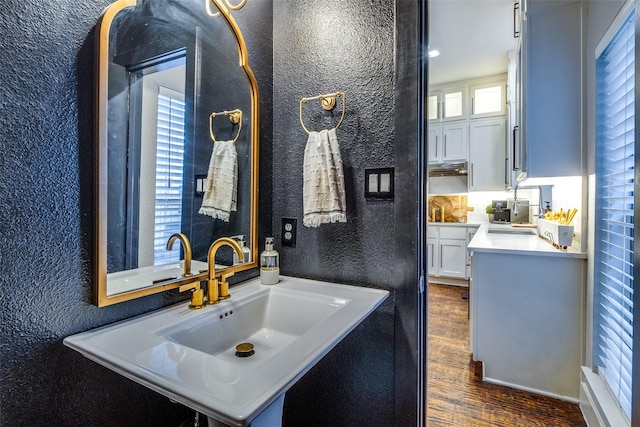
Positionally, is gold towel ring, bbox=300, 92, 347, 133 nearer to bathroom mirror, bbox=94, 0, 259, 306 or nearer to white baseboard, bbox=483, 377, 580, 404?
bathroom mirror, bbox=94, 0, 259, 306

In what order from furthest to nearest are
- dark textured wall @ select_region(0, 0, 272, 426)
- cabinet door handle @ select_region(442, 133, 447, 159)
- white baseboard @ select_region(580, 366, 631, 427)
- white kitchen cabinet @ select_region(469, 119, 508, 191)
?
cabinet door handle @ select_region(442, 133, 447, 159) < white kitchen cabinet @ select_region(469, 119, 508, 191) < white baseboard @ select_region(580, 366, 631, 427) < dark textured wall @ select_region(0, 0, 272, 426)

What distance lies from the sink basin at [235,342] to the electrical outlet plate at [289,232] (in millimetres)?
157

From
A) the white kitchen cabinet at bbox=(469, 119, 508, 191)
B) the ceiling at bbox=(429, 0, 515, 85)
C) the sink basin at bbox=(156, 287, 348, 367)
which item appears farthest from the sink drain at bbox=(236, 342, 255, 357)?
the white kitchen cabinet at bbox=(469, 119, 508, 191)

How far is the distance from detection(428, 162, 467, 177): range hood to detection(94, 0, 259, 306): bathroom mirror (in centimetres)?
360

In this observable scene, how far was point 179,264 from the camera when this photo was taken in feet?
3.47

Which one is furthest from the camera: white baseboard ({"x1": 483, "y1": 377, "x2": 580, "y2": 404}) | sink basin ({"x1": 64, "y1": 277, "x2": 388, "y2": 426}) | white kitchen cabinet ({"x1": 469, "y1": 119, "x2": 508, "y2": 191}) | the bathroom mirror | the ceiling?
white kitchen cabinet ({"x1": 469, "y1": 119, "x2": 508, "y2": 191})

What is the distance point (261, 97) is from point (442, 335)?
8.12 ft

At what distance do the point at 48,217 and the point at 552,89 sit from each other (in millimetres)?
2532

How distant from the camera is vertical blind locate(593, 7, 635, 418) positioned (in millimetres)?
1329

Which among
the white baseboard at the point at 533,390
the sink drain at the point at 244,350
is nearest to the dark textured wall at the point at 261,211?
the sink drain at the point at 244,350

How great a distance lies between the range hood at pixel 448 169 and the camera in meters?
4.26

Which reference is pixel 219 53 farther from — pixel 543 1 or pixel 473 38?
pixel 473 38

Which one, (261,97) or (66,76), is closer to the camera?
(66,76)

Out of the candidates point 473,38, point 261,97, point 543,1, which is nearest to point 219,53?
point 261,97
